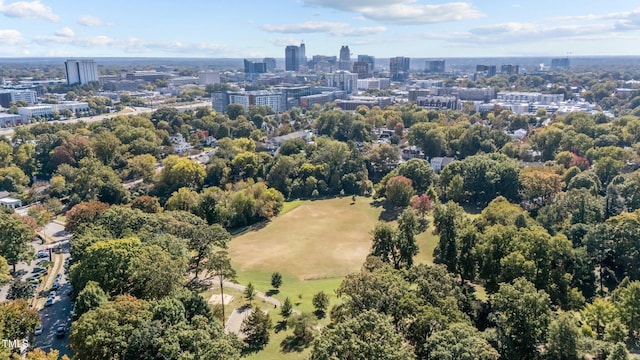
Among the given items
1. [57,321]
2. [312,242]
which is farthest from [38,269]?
[312,242]

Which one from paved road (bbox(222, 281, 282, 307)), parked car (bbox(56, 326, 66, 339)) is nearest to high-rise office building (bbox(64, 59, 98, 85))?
paved road (bbox(222, 281, 282, 307))

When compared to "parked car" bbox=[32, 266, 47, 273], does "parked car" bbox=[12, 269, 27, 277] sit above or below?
below

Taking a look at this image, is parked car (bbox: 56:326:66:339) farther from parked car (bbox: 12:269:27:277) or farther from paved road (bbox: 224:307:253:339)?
parked car (bbox: 12:269:27:277)

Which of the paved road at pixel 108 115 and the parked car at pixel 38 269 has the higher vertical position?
the paved road at pixel 108 115

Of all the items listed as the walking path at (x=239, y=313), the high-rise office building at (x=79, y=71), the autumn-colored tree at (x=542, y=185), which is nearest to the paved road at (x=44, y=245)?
the walking path at (x=239, y=313)

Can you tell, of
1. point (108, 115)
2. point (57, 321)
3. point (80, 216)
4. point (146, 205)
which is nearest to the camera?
point (57, 321)

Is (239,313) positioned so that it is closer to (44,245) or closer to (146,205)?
(146,205)

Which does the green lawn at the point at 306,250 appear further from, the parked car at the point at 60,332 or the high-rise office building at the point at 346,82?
the high-rise office building at the point at 346,82

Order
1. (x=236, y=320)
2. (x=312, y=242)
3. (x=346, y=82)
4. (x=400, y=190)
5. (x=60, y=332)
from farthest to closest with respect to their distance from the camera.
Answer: (x=346, y=82), (x=400, y=190), (x=312, y=242), (x=236, y=320), (x=60, y=332)

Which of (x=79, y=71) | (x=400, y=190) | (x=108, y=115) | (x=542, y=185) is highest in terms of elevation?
(x=79, y=71)
